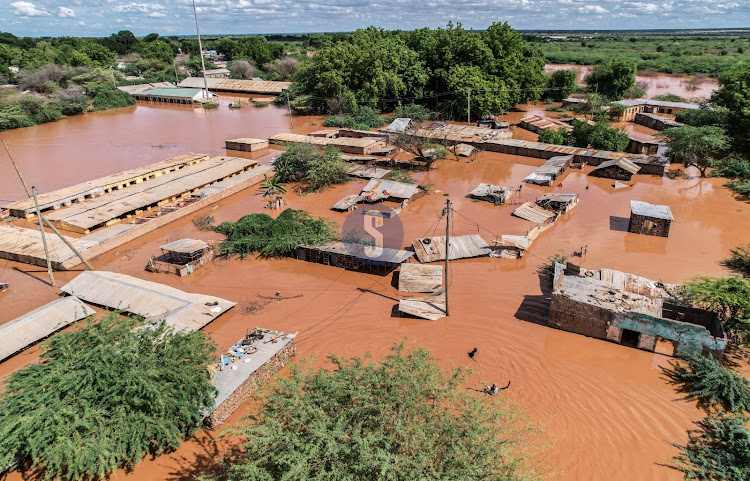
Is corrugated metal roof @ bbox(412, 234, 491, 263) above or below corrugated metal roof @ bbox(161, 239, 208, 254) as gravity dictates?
below

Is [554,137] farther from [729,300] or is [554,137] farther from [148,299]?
[148,299]

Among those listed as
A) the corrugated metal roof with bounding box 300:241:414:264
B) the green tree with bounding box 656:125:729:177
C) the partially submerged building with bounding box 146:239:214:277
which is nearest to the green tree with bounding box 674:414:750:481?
the corrugated metal roof with bounding box 300:241:414:264

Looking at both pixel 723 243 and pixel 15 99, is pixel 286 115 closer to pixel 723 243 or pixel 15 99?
pixel 15 99

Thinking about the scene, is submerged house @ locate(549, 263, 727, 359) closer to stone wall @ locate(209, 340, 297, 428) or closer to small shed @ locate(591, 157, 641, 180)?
stone wall @ locate(209, 340, 297, 428)

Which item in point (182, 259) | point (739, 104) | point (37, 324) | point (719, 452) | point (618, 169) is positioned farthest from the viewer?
point (739, 104)

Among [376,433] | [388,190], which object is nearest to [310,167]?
[388,190]

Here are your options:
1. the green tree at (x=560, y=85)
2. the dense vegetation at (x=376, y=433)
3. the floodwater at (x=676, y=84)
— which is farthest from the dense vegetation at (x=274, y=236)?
the floodwater at (x=676, y=84)
